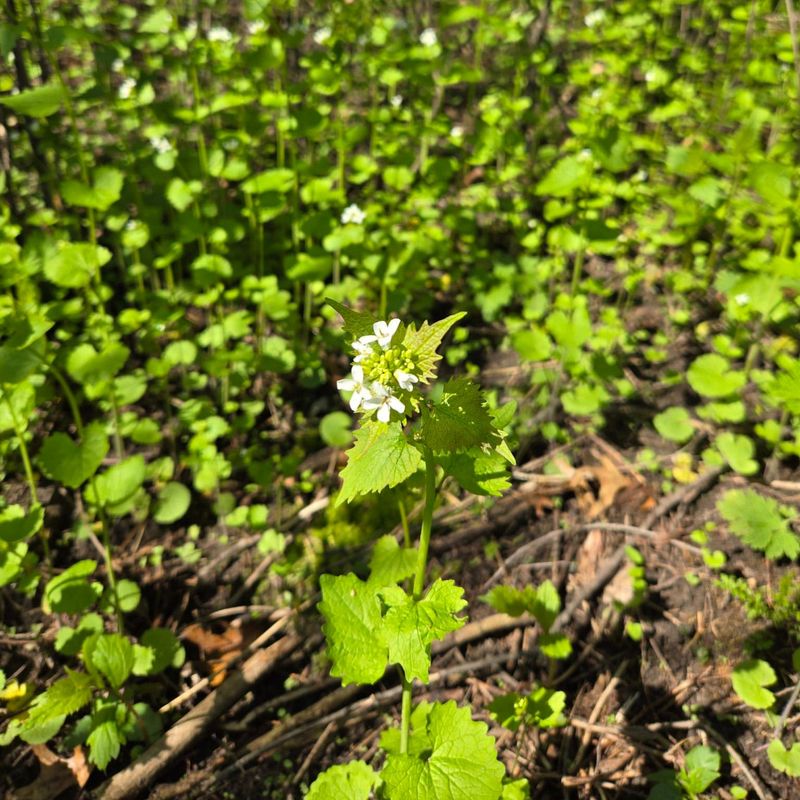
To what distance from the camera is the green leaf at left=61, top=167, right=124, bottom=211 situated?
270 centimetres

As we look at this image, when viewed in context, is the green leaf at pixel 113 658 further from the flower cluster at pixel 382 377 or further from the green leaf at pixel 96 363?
the flower cluster at pixel 382 377

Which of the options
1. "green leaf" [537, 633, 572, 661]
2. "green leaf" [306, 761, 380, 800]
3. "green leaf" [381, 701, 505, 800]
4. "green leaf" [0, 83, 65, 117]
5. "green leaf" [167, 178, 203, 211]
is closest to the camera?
"green leaf" [381, 701, 505, 800]

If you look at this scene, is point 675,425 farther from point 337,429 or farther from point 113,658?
point 113,658

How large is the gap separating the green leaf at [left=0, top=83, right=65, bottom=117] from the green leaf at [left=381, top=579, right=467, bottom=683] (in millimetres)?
2109

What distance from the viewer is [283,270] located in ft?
11.9

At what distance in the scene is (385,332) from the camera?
1.31 meters

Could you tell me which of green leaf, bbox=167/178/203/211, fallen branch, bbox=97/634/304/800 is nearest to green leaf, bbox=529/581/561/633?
fallen branch, bbox=97/634/304/800

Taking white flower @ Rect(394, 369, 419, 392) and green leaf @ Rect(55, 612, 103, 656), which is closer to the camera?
white flower @ Rect(394, 369, 419, 392)

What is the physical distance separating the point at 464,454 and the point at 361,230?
1969mm

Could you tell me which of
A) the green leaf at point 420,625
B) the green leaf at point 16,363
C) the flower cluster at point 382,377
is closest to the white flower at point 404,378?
the flower cluster at point 382,377

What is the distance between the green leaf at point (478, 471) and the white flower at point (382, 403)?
25 cm

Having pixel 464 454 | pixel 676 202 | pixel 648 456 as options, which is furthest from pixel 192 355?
pixel 676 202

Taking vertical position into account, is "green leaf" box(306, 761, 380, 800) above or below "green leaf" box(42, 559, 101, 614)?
Answer: below

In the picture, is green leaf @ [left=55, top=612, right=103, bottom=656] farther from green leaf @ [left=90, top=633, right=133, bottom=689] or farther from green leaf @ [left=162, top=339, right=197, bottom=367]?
green leaf @ [left=162, top=339, right=197, bottom=367]
